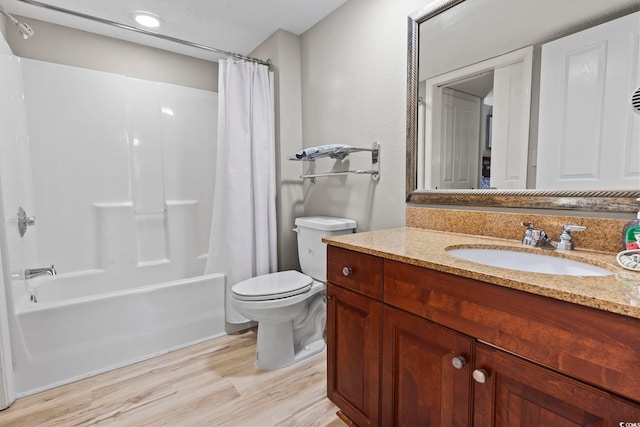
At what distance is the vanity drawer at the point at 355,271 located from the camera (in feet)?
3.53

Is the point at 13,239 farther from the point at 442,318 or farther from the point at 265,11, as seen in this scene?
the point at 442,318

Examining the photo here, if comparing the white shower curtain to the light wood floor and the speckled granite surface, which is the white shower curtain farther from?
the speckled granite surface

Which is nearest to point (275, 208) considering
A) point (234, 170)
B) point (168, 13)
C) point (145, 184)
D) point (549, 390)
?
point (234, 170)

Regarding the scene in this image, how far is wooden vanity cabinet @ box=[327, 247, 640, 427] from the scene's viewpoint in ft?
1.95

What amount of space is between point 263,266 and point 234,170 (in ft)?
2.32

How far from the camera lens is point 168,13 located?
76.8 inches

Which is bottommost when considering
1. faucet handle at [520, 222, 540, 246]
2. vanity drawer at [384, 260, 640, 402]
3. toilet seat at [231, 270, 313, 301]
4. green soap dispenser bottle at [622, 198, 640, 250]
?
toilet seat at [231, 270, 313, 301]

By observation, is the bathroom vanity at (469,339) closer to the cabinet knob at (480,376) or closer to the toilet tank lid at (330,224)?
the cabinet knob at (480,376)

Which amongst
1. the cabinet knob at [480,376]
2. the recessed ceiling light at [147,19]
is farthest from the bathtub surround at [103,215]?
the cabinet knob at [480,376]

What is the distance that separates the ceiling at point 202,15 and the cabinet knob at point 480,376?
2025 mm

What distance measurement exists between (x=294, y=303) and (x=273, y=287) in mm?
154

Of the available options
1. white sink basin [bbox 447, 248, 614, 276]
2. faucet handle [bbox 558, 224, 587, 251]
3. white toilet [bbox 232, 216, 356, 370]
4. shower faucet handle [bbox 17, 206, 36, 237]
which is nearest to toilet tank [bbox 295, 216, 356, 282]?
white toilet [bbox 232, 216, 356, 370]

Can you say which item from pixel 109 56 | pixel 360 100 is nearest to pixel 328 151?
pixel 360 100

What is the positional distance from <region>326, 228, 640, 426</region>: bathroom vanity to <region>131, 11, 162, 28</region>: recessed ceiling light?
1962 mm
